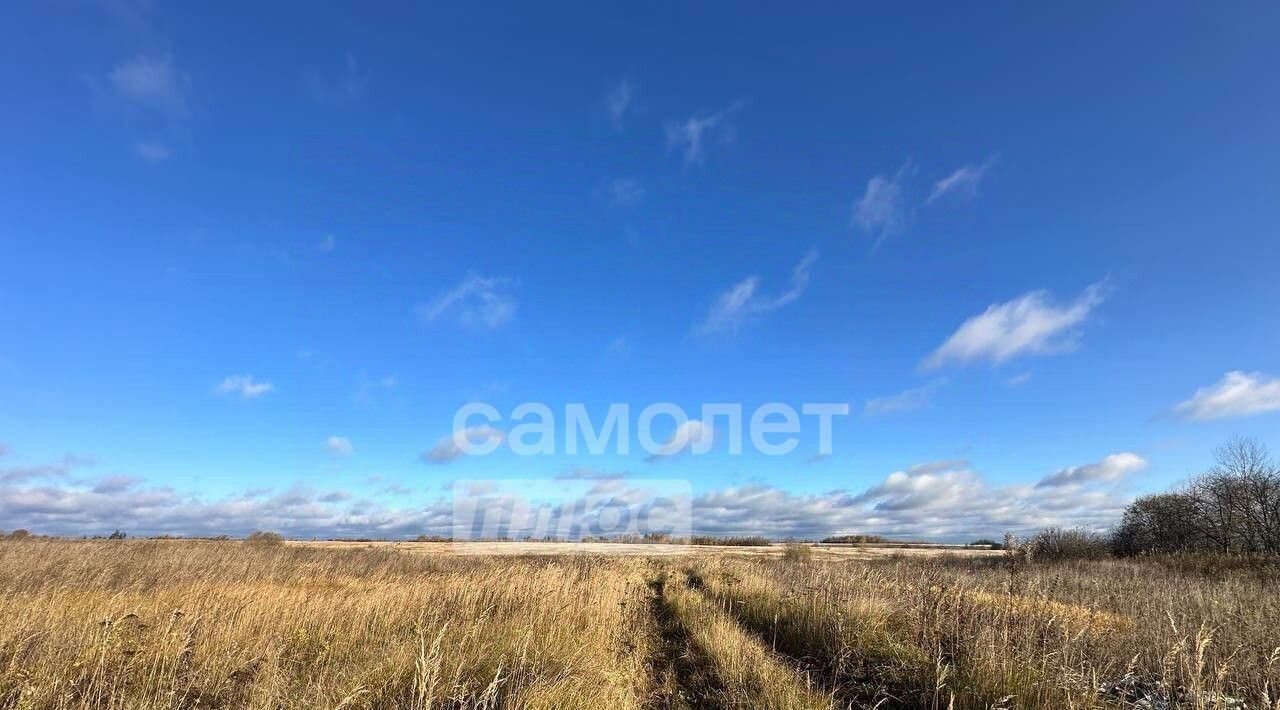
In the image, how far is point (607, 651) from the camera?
9578 mm

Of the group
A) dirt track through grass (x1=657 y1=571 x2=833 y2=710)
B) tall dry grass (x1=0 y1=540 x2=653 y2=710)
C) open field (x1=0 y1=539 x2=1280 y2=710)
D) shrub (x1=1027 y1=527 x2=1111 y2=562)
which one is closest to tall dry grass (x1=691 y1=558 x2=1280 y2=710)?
open field (x1=0 y1=539 x2=1280 y2=710)

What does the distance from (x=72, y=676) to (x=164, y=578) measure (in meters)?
16.0

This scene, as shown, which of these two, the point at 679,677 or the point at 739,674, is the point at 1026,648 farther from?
the point at 679,677

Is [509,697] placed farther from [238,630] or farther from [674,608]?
[674,608]

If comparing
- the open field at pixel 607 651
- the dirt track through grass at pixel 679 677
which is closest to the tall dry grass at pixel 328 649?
the open field at pixel 607 651

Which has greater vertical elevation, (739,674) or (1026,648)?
(1026,648)

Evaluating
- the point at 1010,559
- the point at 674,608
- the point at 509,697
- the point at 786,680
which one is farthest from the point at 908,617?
the point at 1010,559

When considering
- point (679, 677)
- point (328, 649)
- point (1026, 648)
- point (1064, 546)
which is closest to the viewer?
point (1026, 648)

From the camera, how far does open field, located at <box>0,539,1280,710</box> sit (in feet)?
20.0

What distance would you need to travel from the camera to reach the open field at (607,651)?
611cm

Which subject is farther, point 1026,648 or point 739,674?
point 739,674

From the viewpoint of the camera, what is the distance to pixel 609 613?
13484mm

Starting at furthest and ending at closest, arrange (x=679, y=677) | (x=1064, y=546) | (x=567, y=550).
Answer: (x=567, y=550) < (x=1064, y=546) < (x=679, y=677)

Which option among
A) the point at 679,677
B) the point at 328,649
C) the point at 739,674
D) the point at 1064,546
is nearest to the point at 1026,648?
the point at 739,674
